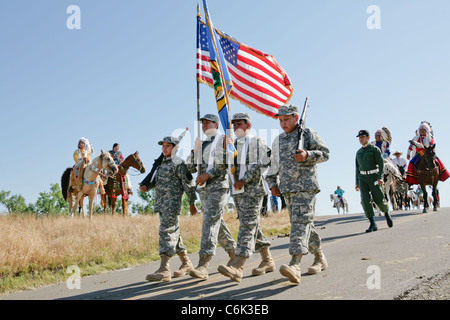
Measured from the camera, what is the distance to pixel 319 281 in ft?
18.9

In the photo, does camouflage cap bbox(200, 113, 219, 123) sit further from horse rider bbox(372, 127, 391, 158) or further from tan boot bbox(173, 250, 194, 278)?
horse rider bbox(372, 127, 391, 158)

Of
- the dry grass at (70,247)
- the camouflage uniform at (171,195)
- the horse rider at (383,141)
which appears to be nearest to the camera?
the camouflage uniform at (171,195)

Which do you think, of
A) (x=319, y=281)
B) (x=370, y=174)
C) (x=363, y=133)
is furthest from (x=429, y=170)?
(x=319, y=281)

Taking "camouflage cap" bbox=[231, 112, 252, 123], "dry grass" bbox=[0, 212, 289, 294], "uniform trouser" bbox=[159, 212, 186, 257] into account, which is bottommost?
"dry grass" bbox=[0, 212, 289, 294]

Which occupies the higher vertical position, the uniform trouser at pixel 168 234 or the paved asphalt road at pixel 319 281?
the uniform trouser at pixel 168 234

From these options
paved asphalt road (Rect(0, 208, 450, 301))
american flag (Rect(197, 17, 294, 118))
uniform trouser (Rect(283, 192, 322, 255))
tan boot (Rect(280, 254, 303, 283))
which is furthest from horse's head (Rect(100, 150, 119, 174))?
tan boot (Rect(280, 254, 303, 283))

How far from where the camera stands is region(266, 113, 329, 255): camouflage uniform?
→ 5918 mm

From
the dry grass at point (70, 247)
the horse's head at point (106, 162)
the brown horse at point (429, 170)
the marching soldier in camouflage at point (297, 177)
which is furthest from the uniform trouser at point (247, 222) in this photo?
the brown horse at point (429, 170)

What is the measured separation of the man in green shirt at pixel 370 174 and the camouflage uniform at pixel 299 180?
5.95 metres

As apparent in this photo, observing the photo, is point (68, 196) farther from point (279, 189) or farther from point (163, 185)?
point (279, 189)

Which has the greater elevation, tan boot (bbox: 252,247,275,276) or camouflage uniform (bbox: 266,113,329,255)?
camouflage uniform (bbox: 266,113,329,255)

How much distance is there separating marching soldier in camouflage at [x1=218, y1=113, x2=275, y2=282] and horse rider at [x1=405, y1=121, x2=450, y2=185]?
1283cm

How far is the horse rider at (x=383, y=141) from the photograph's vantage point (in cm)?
1836

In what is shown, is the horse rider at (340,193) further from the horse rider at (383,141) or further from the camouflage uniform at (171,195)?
the camouflage uniform at (171,195)
